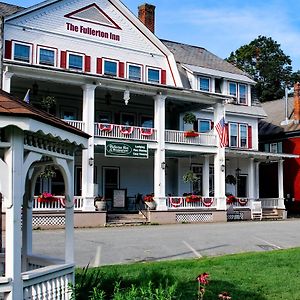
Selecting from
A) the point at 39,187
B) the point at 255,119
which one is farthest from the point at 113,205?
the point at 255,119

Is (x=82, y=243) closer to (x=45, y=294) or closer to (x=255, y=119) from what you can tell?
(x=45, y=294)

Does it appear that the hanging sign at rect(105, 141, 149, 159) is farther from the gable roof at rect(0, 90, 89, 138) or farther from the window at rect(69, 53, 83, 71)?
the gable roof at rect(0, 90, 89, 138)

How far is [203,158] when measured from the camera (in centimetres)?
3488

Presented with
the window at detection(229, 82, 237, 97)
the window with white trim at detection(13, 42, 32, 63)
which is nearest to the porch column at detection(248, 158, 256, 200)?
the window at detection(229, 82, 237, 97)

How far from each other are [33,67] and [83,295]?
1838 cm

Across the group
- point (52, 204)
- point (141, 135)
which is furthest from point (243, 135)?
point (52, 204)

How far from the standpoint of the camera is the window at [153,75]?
3169 centimetres

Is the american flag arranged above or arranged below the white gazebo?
above

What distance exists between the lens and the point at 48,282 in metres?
6.76

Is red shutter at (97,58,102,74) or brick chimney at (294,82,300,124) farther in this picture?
brick chimney at (294,82,300,124)

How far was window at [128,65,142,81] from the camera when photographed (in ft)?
102

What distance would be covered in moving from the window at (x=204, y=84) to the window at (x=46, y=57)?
10.3 m

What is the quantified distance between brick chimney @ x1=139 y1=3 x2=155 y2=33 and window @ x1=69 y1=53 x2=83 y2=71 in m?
7.83

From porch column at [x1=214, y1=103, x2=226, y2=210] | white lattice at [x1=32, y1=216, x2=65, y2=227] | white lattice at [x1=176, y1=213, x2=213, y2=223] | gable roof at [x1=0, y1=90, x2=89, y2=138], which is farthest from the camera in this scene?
porch column at [x1=214, y1=103, x2=226, y2=210]
